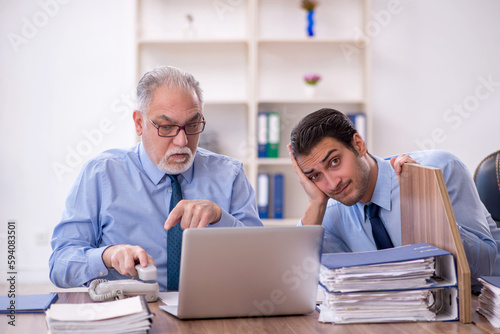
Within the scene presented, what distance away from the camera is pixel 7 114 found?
13.0 feet

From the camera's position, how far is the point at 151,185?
1955 millimetres

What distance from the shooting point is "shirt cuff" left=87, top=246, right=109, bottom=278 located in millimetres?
1601

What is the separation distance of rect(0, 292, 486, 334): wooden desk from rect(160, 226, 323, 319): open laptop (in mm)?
27

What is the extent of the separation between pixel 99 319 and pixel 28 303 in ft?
1.20

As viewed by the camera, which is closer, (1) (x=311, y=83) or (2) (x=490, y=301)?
(2) (x=490, y=301)

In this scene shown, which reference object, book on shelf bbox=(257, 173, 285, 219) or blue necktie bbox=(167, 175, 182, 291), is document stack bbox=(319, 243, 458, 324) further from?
book on shelf bbox=(257, 173, 285, 219)

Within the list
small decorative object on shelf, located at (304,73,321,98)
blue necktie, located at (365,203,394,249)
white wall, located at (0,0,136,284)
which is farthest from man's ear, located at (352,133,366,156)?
white wall, located at (0,0,136,284)

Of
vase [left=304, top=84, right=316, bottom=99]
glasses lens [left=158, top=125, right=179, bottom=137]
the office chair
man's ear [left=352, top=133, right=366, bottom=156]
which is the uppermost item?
vase [left=304, top=84, right=316, bottom=99]

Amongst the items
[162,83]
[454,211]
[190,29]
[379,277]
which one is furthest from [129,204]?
[190,29]

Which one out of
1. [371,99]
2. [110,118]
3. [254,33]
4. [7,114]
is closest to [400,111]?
[371,99]

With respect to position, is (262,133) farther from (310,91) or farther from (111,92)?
(111,92)

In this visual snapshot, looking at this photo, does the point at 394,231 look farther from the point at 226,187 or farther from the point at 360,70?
the point at 360,70

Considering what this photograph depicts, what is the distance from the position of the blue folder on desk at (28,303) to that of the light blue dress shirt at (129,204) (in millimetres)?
269

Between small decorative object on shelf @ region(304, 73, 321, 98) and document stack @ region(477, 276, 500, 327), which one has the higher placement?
small decorative object on shelf @ region(304, 73, 321, 98)
